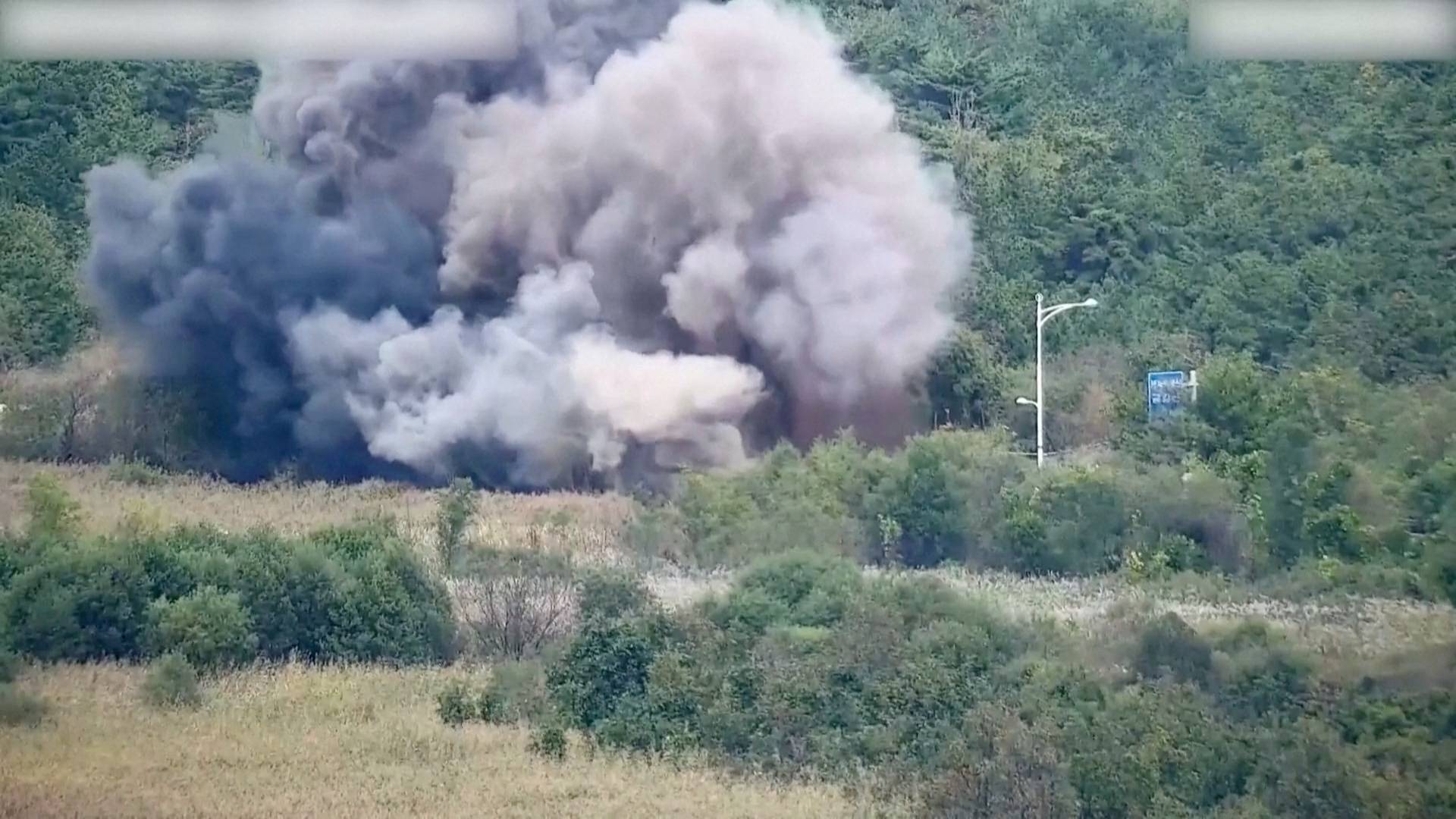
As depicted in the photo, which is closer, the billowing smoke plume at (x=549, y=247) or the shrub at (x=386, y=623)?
the shrub at (x=386, y=623)

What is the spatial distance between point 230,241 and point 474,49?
8.46 ft

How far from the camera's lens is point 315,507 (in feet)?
34.1

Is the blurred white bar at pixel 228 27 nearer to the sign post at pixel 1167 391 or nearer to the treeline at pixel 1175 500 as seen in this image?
the treeline at pixel 1175 500

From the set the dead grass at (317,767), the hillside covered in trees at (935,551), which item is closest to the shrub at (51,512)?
the hillside covered in trees at (935,551)

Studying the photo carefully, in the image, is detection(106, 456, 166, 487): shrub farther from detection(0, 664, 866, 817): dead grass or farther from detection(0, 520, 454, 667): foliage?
detection(0, 664, 866, 817): dead grass

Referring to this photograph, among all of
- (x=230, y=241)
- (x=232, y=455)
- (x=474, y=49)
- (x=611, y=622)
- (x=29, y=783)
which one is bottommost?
(x=29, y=783)

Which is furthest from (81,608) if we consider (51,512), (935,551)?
(935,551)

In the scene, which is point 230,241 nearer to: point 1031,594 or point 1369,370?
point 1031,594

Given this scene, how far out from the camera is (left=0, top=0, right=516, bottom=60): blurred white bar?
955 cm

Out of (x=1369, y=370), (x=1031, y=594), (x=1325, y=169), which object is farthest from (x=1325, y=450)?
(x=1325, y=169)

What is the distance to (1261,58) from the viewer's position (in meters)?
9.97

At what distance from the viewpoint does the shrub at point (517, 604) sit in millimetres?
9266

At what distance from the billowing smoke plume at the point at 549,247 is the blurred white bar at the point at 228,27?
3.92 ft

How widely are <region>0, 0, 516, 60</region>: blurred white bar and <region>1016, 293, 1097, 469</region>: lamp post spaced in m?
3.47
